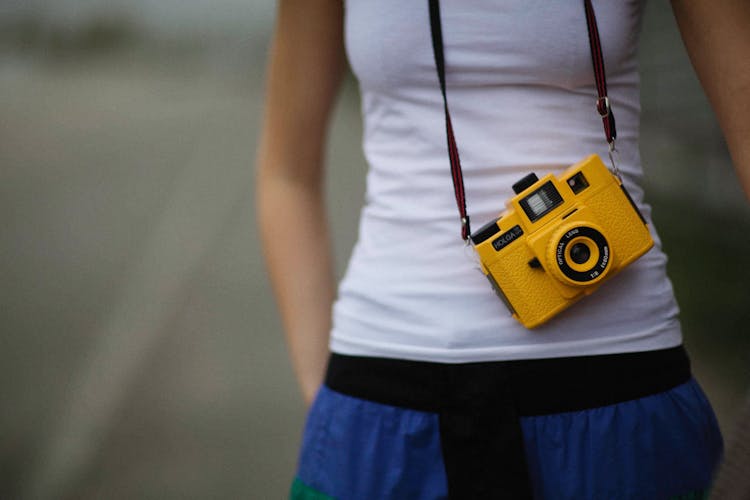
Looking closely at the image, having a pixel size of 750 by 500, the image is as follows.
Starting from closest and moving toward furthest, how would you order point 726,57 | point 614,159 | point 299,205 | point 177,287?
1. point 726,57
2. point 614,159
3. point 299,205
4. point 177,287

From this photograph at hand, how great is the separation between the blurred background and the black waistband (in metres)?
2.36

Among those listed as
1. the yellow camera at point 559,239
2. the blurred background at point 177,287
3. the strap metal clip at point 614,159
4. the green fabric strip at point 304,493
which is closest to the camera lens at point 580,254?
the yellow camera at point 559,239

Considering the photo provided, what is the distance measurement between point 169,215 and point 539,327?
20.6ft

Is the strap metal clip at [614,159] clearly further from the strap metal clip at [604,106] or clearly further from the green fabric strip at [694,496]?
the green fabric strip at [694,496]

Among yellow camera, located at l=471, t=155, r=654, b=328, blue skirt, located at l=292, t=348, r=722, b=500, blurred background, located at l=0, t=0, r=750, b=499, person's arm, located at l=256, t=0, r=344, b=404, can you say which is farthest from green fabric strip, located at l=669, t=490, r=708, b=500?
blurred background, located at l=0, t=0, r=750, b=499

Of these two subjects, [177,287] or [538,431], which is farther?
[177,287]

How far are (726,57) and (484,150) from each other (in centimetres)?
31

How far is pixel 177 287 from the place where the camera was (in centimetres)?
590

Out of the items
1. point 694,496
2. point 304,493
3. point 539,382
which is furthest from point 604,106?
point 304,493

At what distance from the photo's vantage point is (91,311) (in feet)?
18.0

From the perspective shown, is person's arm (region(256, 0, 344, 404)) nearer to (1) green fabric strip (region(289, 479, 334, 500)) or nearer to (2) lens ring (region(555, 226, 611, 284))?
(1) green fabric strip (region(289, 479, 334, 500))

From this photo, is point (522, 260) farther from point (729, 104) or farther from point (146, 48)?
point (146, 48)

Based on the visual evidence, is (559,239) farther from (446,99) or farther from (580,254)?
(446,99)

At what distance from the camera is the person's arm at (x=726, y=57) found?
1075mm
